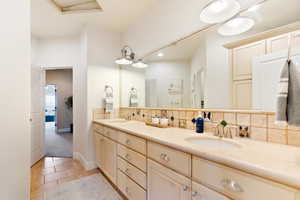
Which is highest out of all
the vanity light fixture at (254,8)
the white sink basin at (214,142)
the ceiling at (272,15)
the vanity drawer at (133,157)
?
the vanity light fixture at (254,8)

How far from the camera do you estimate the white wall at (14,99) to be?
0.91 meters

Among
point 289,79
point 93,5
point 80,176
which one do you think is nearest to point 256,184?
point 289,79

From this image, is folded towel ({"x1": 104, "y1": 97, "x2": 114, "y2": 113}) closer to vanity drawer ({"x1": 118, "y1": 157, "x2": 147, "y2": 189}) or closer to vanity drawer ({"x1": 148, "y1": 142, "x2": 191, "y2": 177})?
vanity drawer ({"x1": 118, "y1": 157, "x2": 147, "y2": 189})

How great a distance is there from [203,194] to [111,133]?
1.39 m

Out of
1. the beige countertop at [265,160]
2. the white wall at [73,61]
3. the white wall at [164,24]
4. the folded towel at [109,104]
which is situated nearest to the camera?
the beige countertop at [265,160]

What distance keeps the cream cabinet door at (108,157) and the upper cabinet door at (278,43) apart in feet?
5.95

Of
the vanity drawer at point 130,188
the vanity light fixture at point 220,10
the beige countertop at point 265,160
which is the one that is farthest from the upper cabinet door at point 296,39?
the vanity drawer at point 130,188

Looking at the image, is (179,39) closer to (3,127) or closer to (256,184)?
(256,184)

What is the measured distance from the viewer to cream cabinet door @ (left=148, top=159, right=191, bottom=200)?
96cm

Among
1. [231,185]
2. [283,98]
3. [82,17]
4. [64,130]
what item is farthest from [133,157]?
[64,130]

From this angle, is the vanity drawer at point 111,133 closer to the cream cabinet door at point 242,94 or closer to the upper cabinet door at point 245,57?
the cream cabinet door at point 242,94

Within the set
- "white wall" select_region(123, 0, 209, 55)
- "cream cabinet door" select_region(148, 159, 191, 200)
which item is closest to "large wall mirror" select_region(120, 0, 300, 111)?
"white wall" select_region(123, 0, 209, 55)

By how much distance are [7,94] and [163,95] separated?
160 cm

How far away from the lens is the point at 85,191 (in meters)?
1.92
